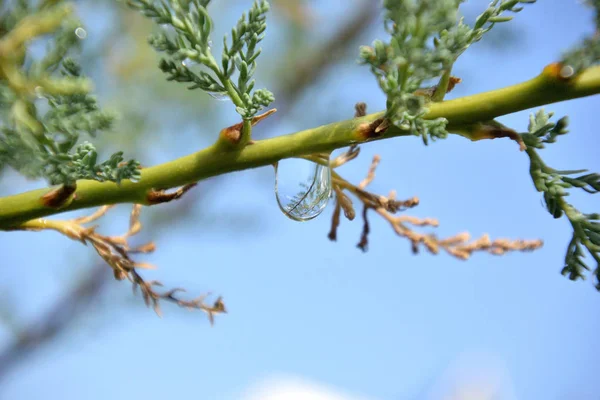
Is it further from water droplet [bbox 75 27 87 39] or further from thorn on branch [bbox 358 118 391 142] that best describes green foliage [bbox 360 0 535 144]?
water droplet [bbox 75 27 87 39]

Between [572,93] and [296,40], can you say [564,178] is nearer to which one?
[572,93]

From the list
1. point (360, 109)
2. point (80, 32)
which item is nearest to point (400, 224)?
point (360, 109)

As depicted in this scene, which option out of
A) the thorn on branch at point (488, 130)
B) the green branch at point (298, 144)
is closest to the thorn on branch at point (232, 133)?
the green branch at point (298, 144)

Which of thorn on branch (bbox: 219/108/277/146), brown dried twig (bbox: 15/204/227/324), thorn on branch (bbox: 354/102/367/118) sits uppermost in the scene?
thorn on branch (bbox: 354/102/367/118)

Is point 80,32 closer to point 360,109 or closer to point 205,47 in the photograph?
point 205,47

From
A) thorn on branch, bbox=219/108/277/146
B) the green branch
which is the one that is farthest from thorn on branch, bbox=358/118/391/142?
thorn on branch, bbox=219/108/277/146
